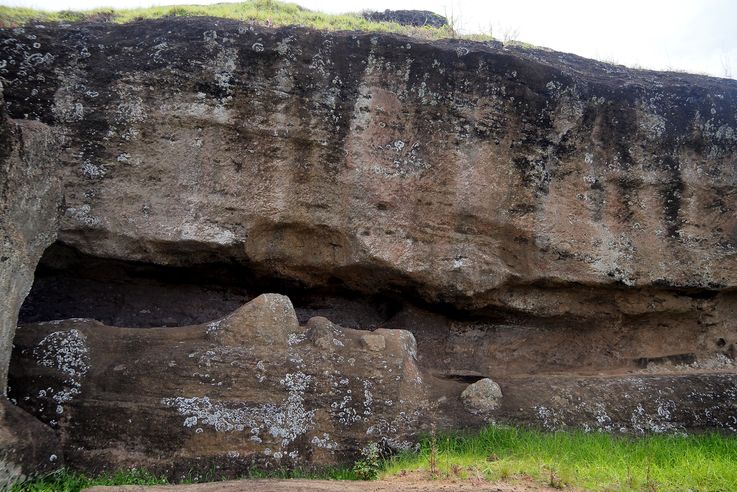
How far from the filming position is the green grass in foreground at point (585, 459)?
495 centimetres

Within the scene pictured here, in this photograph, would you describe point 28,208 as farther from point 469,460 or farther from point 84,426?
point 469,460

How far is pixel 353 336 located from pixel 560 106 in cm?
358

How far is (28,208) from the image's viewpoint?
5441mm

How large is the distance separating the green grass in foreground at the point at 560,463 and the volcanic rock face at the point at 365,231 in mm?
292

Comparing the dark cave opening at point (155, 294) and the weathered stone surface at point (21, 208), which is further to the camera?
the dark cave opening at point (155, 294)

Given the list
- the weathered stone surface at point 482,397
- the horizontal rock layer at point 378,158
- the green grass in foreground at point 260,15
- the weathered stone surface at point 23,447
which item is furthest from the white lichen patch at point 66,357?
the green grass in foreground at point 260,15

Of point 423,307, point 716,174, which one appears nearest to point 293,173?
point 423,307

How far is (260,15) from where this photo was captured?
38.8 feet

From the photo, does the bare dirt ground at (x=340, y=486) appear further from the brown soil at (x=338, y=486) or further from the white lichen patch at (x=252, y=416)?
the white lichen patch at (x=252, y=416)

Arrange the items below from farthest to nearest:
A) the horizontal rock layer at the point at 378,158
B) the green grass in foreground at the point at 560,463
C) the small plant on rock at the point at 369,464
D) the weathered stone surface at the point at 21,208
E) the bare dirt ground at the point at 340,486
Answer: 1. the horizontal rock layer at the point at 378,158
2. the small plant on rock at the point at 369,464
3. the weathered stone surface at the point at 21,208
4. the green grass in foreground at the point at 560,463
5. the bare dirt ground at the point at 340,486

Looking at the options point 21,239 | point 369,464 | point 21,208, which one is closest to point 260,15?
point 21,208

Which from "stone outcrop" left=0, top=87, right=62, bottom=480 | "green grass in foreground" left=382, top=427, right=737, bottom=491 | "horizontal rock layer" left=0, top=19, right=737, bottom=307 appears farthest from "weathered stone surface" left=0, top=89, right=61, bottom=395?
"green grass in foreground" left=382, top=427, right=737, bottom=491

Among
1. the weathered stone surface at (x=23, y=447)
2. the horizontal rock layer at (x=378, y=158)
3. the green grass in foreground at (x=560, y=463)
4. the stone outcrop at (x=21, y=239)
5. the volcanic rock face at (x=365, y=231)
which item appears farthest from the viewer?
the horizontal rock layer at (x=378, y=158)

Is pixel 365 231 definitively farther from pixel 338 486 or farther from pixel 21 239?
pixel 21 239
